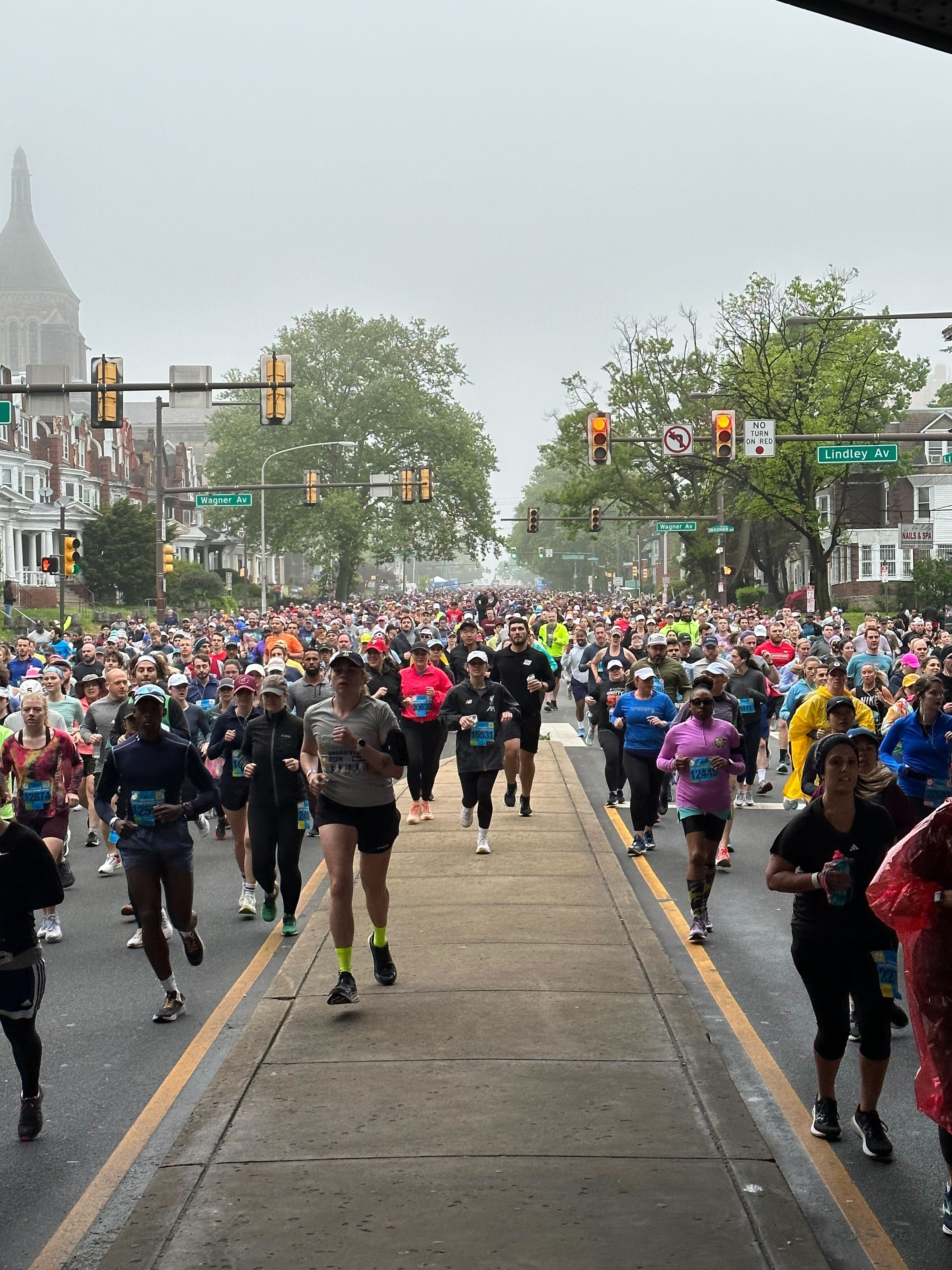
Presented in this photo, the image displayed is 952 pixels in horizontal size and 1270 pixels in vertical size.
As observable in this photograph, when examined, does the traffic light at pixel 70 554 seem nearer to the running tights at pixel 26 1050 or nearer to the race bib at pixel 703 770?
the race bib at pixel 703 770

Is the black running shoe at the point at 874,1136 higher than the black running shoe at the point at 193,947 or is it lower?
lower

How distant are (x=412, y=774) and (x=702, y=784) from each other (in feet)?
18.4

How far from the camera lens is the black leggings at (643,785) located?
13.0 metres

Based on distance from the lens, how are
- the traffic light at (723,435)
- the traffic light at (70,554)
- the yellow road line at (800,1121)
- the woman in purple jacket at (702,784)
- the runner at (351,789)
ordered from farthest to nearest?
the traffic light at (70,554), the traffic light at (723,435), the woman in purple jacket at (702,784), the runner at (351,789), the yellow road line at (800,1121)

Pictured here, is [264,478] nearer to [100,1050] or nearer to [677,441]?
[677,441]

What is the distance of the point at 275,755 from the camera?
10.3m

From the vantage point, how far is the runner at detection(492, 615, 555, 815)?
14781mm

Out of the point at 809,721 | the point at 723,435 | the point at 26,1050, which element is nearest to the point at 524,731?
the point at 809,721

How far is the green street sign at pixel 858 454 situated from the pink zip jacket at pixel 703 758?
17.7 meters

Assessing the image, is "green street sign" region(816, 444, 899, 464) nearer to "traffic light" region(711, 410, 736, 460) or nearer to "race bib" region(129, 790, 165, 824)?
"traffic light" region(711, 410, 736, 460)

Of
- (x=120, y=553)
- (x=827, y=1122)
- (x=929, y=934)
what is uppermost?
(x=120, y=553)

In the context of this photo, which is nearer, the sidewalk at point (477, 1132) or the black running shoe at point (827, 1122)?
the sidewalk at point (477, 1132)

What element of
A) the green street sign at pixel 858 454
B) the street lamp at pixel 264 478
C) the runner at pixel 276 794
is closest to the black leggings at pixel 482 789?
the runner at pixel 276 794

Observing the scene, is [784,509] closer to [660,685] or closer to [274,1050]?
[660,685]
